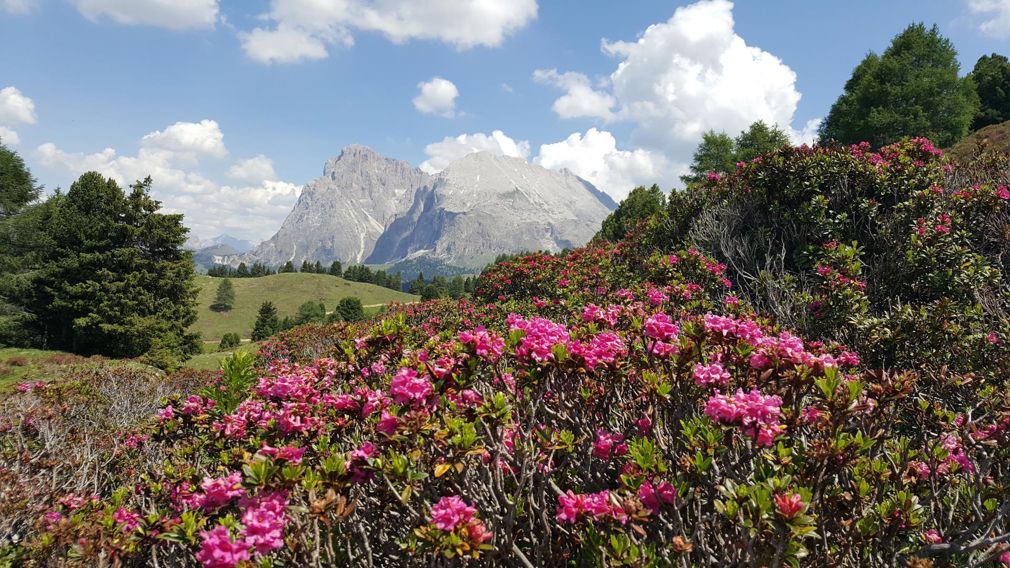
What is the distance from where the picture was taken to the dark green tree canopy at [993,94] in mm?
36406

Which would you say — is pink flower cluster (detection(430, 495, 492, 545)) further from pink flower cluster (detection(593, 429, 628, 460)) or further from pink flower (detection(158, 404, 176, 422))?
pink flower (detection(158, 404, 176, 422))

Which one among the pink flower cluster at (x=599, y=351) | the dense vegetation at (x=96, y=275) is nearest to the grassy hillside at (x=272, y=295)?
the dense vegetation at (x=96, y=275)

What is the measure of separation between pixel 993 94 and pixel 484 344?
56.1 meters

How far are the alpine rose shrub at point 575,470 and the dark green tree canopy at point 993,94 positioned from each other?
163ft

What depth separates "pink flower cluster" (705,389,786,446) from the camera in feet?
8.47

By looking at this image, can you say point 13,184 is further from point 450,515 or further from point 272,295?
point 272,295

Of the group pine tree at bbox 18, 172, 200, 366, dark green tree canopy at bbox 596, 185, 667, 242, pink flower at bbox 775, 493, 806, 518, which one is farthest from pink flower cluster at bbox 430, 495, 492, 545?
dark green tree canopy at bbox 596, 185, 667, 242

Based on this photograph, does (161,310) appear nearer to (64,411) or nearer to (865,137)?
(64,411)

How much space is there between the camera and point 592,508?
8.25 ft

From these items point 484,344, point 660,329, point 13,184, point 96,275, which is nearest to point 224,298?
point 13,184

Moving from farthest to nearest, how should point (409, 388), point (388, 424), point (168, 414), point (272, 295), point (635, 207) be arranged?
point (272, 295), point (635, 207), point (168, 414), point (409, 388), point (388, 424)

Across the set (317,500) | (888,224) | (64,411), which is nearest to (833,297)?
(888,224)

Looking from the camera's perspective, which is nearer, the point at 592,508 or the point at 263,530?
the point at 263,530

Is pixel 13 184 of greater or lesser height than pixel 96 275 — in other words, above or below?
above
